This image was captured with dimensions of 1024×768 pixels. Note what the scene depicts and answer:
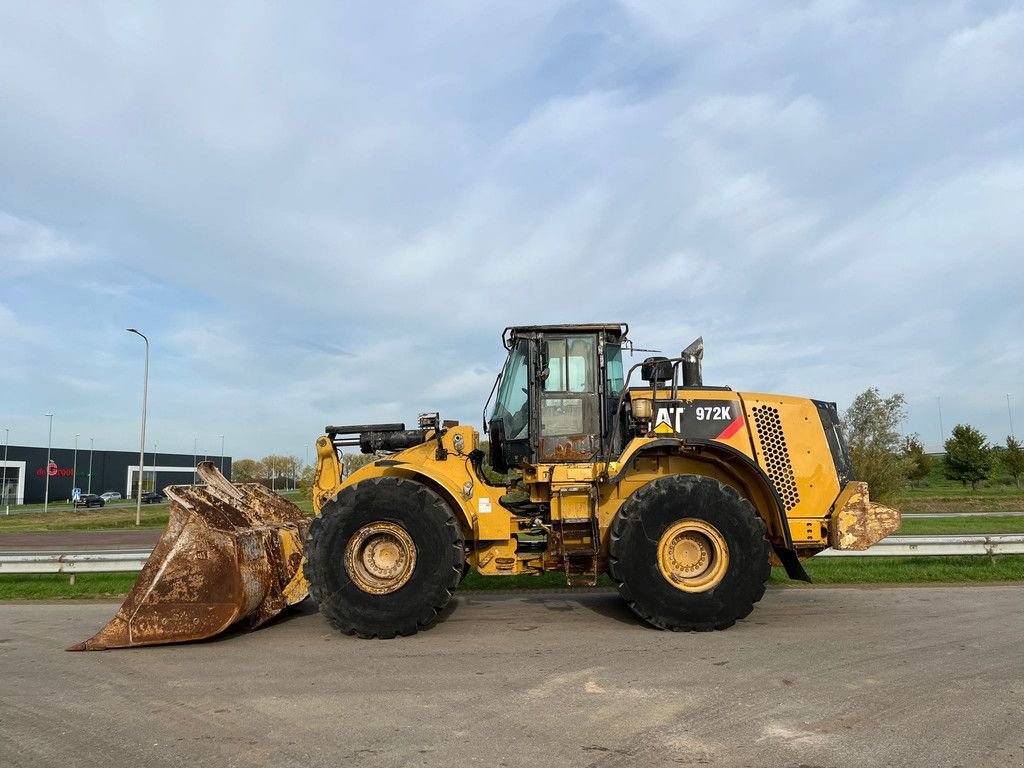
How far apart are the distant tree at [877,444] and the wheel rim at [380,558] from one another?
18.8 metres

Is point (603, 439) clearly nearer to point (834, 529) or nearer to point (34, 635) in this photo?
point (834, 529)

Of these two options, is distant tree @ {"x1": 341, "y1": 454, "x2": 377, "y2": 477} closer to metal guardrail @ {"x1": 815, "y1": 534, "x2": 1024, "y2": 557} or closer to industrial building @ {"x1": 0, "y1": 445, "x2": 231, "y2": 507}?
metal guardrail @ {"x1": 815, "y1": 534, "x2": 1024, "y2": 557}

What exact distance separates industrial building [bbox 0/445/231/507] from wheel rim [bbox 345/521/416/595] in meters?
56.3

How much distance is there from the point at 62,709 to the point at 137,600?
68.0 inches

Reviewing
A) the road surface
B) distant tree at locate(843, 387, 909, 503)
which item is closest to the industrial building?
the road surface

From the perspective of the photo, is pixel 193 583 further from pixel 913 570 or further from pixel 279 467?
pixel 279 467

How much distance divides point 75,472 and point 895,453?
7371 cm

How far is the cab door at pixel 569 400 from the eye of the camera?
725 cm

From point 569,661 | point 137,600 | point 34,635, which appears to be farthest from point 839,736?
point 34,635

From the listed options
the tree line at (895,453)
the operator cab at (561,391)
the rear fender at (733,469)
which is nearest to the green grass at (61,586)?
the operator cab at (561,391)

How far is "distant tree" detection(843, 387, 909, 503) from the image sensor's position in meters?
21.9

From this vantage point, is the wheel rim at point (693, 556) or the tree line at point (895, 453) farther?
the tree line at point (895, 453)

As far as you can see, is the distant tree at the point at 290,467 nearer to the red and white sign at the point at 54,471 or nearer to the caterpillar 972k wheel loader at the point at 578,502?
the red and white sign at the point at 54,471

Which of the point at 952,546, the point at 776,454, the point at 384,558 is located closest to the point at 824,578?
the point at 952,546
